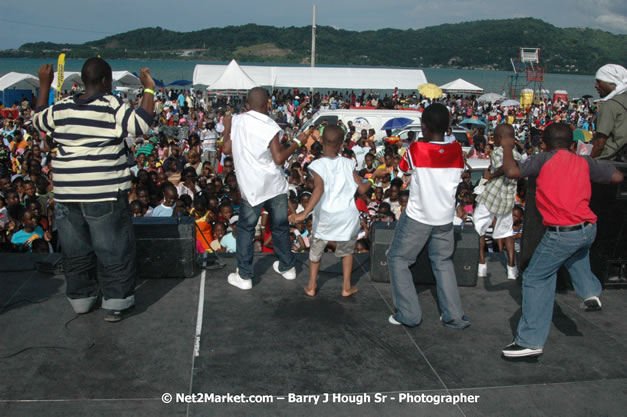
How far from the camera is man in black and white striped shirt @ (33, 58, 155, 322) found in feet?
12.6

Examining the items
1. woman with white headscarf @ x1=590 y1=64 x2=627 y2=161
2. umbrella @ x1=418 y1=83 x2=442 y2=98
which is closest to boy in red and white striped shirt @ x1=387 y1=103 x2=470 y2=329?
woman with white headscarf @ x1=590 y1=64 x2=627 y2=161

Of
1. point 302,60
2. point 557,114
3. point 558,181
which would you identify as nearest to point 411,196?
point 558,181

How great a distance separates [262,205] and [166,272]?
1.12m

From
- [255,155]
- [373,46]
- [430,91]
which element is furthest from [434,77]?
[255,155]

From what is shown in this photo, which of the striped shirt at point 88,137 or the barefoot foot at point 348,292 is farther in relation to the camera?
the barefoot foot at point 348,292

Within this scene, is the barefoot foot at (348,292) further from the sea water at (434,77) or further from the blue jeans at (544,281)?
the sea water at (434,77)

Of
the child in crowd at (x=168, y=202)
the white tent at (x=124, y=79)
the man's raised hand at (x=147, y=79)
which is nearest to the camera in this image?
the man's raised hand at (x=147, y=79)

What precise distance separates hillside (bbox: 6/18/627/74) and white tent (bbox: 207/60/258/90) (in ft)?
370

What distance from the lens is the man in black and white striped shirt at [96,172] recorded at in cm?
383

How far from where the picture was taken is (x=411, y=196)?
13.5 ft

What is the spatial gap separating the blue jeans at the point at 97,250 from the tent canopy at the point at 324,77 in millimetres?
27452

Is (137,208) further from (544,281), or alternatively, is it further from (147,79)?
(544,281)

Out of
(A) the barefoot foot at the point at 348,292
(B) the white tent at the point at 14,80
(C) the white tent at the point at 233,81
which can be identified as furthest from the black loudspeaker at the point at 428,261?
(B) the white tent at the point at 14,80

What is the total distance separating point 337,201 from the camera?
4.54 m
